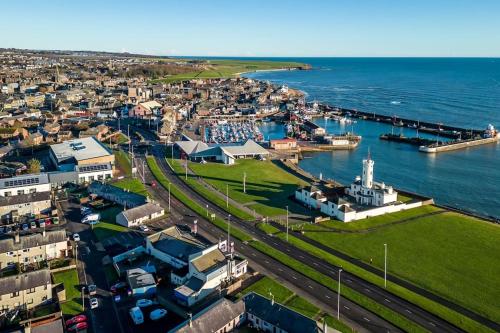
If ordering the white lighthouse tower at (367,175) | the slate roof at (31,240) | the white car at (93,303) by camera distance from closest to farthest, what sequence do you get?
the white car at (93,303) → the slate roof at (31,240) → the white lighthouse tower at (367,175)

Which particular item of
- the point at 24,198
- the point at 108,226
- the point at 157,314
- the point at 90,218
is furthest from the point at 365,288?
the point at 24,198

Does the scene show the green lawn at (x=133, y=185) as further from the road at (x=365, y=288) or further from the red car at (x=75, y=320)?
the red car at (x=75, y=320)

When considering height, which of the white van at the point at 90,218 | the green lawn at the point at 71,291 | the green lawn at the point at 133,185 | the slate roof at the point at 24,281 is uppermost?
the slate roof at the point at 24,281

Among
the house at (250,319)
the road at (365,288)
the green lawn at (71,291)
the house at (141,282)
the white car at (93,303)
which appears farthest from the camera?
the house at (141,282)

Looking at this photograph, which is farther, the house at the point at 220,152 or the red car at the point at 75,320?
the house at the point at 220,152

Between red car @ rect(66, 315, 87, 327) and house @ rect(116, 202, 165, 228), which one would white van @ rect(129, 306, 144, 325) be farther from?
house @ rect(116, 202, 165, 228)

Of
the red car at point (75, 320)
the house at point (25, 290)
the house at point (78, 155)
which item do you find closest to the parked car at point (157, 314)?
the red car at point (75, 320)

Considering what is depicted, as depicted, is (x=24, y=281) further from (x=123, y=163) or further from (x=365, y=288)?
(x=123, y=163)

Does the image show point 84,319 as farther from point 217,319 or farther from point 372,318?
point 372,318
